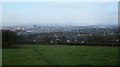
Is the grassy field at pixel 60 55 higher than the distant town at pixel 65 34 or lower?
lower

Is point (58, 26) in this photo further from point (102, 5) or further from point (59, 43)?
point (102, 5)

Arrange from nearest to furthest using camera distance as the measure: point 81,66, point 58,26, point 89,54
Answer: point 81,66 < point 89,54 < point 58,26

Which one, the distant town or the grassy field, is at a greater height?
the distant town

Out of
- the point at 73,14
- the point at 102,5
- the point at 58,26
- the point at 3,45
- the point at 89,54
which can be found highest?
the point at 102,5

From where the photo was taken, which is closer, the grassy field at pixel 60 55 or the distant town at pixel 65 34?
the grassy field at pixel 60 55

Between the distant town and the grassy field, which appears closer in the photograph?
the grassy field

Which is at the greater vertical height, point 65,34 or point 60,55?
point 65,34

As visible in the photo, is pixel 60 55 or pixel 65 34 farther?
pixel 65 34

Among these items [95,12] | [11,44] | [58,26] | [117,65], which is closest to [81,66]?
[117,65]
